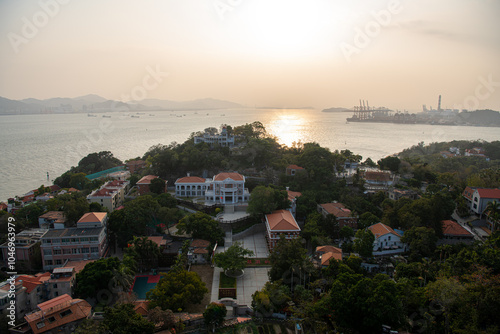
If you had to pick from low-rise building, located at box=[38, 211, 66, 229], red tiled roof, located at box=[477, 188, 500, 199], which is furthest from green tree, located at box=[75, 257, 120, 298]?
red tiled roof, located at box=[477, 188, 500, 199]

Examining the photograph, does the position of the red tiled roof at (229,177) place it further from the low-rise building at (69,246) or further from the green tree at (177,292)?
the green tree at (177,292)

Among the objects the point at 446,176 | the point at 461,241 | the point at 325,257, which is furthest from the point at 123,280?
the point at 446,176

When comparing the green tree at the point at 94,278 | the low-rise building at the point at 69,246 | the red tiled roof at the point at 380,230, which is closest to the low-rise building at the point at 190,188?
the low-rise building at the point at 69,246

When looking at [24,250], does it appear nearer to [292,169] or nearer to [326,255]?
[326,255]

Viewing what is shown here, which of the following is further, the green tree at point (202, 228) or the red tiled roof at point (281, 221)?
the green tree at point (202, 228)

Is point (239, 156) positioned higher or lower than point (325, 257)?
higher

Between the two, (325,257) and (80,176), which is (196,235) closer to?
(325,257)
